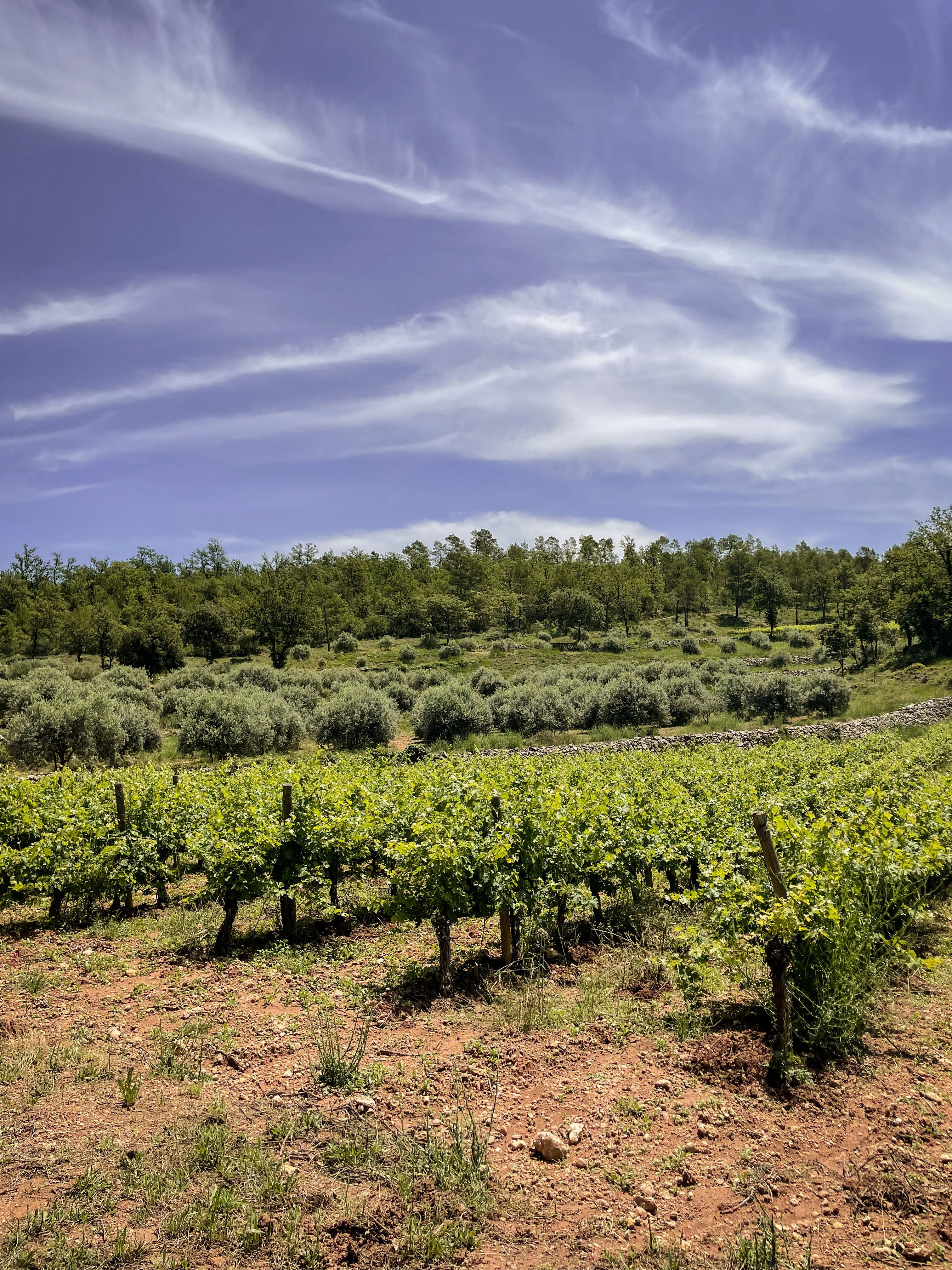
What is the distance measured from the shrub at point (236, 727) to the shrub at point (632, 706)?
1356 centimetres

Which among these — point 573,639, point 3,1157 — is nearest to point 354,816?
point 3,1157

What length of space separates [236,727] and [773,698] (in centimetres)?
2475

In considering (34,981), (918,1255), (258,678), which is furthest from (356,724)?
(918,1255)

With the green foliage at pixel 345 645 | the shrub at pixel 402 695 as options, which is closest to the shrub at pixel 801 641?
the green foliage at pixel 345 645

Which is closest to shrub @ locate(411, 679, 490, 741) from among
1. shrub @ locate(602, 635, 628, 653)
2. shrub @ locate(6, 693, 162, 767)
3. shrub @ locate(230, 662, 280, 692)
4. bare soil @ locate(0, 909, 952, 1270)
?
shrub @ locate(6, 693, 162, 767)

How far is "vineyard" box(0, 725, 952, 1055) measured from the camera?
5270mm

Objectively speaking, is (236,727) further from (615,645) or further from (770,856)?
(615,645)

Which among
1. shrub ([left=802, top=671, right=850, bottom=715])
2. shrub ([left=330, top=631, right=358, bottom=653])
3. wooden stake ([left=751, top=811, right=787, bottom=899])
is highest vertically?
shrub ([left=330, top=631, right=358, bottom=653])

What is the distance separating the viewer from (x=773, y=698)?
107ft

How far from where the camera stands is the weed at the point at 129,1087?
15.5ft

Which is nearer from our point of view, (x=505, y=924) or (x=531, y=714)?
(x=505, y=924)

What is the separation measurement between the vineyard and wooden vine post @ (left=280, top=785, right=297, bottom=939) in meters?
0.03

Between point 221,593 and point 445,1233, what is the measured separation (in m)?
83.3

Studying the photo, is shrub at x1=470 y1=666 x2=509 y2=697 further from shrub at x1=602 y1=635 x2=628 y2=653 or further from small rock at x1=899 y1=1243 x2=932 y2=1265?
small rock at x1=899 y1=1243 x2=932 y2=1265
